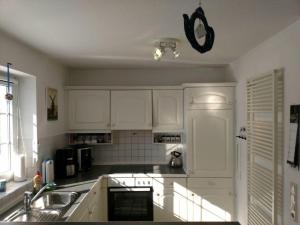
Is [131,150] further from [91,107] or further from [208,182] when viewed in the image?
[208,182]

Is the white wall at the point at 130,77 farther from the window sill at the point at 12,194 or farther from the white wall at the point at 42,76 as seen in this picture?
the window sill at the point at 12,194

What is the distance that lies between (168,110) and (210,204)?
1293 millimetres

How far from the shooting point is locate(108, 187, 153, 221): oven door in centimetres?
348

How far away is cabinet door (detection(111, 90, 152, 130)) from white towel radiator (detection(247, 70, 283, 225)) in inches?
58.2

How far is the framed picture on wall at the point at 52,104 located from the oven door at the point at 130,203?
3.67 ft

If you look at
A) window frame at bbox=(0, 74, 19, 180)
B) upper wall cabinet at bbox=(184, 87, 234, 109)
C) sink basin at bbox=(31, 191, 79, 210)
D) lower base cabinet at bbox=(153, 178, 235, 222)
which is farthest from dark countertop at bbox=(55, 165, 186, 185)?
upper wall cabinet at bbox=(184, 87, 234, 109)

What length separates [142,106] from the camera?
377 centimetres

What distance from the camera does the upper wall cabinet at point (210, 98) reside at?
345 centimetres

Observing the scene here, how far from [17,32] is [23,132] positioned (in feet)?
3.45

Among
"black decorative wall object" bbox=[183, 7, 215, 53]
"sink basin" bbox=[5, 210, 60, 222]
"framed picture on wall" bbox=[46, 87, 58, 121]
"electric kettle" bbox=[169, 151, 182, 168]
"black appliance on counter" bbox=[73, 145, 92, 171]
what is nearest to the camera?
"black decorative wall object" bbox=[183, 7, 215, 53]

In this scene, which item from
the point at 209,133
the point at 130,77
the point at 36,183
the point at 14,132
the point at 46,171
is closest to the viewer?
the point at 36,183

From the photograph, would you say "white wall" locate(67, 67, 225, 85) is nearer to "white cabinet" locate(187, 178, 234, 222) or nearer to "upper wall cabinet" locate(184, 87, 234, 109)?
"upper wall cabinet" locate(184, 87, 234, 109)

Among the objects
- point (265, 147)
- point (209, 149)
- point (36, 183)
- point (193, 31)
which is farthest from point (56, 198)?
point (193, 31)

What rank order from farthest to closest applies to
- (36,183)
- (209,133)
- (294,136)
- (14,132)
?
(209,133), (14,132), (36,183), (294,136)
